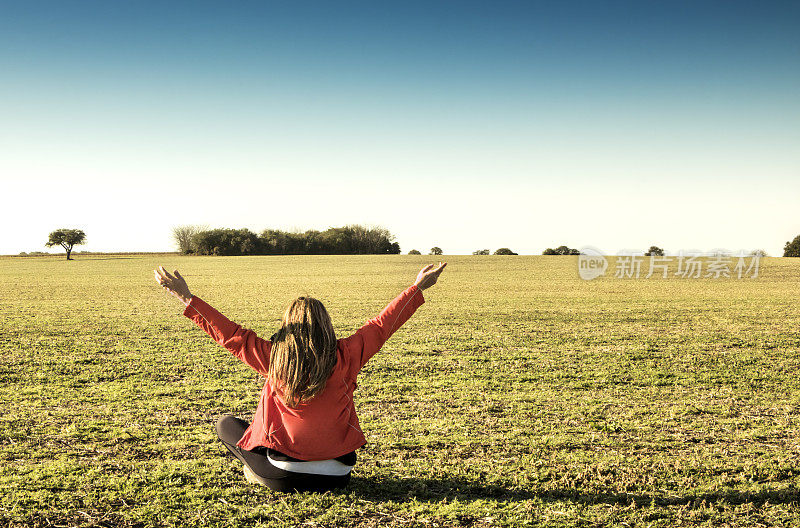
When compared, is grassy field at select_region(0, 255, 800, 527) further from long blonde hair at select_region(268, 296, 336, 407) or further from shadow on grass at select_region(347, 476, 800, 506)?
long blonde hair at select_region(268, 296, 336, 407)

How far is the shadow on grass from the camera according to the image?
4512mm

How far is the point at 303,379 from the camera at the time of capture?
148 inches

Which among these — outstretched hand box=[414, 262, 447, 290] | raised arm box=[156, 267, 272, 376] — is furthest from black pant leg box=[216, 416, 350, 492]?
outstretched hand box=[414, 262, 447, 290]

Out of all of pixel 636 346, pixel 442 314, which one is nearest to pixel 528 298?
pixel 442 314

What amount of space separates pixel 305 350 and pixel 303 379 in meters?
0.20

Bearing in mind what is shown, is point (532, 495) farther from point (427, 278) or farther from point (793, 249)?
point (793, 249)

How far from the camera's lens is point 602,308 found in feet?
62.5

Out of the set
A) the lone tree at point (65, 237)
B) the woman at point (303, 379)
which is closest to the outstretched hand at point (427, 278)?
the woman at point (303, 379)

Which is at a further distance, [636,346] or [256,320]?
[256,320]

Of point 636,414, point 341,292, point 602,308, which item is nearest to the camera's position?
point 636,414

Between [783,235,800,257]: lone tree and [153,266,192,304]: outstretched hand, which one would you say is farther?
[783,235,800,257]: lone tree

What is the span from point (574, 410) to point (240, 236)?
80.1m

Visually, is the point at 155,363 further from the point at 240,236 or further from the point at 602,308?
the point at 240,236

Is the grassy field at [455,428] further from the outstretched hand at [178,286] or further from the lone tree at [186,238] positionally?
the lone tree at [186,238]
